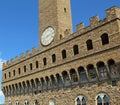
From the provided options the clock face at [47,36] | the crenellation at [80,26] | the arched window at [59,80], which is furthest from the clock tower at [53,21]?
the arched window at [59,80]

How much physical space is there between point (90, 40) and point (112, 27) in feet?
10.7

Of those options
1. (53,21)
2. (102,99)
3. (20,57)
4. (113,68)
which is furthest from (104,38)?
(20,57)

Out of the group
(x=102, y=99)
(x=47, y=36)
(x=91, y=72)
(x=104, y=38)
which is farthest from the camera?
(x=47, y=36)

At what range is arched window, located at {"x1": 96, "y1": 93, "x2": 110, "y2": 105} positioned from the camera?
22.0m

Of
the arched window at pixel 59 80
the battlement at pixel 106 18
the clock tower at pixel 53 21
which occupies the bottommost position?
the arched window at pixel 59 80

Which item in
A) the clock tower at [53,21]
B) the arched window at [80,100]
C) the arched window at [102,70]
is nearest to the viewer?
the arched window at [102,70]

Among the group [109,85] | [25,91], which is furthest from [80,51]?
[25,91]

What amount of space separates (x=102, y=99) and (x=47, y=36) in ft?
44.2

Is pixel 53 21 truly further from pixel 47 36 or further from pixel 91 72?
pixel 91 72

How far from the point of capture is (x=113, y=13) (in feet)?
72.4

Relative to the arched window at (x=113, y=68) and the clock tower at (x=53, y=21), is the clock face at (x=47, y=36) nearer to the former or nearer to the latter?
the clock tower at (x=53, y=21)

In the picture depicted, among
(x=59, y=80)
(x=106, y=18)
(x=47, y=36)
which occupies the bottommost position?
(x=59, y=80)

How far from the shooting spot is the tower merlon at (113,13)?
21.9 meters

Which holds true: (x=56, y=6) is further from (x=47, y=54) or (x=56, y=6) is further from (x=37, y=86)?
(x=37, y=86)
